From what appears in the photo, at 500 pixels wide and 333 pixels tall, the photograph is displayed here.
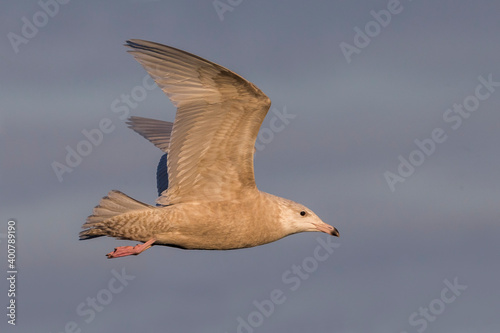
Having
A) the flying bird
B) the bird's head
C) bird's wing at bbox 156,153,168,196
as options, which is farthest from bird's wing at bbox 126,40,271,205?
bird's wing at bbox 156,153,168,196

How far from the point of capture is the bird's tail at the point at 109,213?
662 inches

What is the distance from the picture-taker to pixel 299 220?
18.0 meters

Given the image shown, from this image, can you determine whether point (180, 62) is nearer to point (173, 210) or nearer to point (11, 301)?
point (173, 210)

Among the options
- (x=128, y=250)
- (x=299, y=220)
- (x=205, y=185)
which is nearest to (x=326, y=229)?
(x=299, y=220)

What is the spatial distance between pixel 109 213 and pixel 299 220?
3428mm

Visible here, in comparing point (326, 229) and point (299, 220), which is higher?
point (299, 220)

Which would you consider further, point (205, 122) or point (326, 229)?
point (326, 229)

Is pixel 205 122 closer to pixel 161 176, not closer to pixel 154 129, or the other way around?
pixel 161 176

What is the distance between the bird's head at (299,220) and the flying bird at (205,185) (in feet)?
0.06

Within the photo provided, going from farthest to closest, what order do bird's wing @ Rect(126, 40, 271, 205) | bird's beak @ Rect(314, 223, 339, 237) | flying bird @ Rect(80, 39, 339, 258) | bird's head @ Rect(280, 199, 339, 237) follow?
bird's beak @ Rect(314, 223, 339, 237), bird's head @ Rect(280, 199, 339, 237), flying bird @ Rect(80, 39, 339, 258), bird's wing @ Rect(126, 40, 271, 205)

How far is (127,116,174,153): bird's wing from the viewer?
69.6ft

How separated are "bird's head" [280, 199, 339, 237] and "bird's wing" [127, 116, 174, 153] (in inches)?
161

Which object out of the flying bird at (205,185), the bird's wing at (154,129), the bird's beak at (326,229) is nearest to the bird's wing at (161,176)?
the bird's wing at (154,129)

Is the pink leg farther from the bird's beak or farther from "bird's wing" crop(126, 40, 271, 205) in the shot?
the bird's beak
